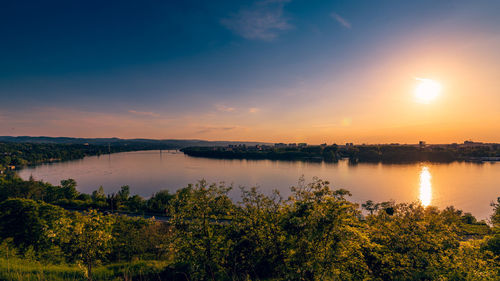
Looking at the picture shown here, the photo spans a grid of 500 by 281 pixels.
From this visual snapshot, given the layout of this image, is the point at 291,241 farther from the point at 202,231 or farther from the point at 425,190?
the point at 425,190

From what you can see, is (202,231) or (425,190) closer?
(202,231)

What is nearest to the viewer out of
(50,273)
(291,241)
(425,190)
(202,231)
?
(50,273)

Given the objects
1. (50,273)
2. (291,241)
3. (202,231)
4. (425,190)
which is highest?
(291,241)

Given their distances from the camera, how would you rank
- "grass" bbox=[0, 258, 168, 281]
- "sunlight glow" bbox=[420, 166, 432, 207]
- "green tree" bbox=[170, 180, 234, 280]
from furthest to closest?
"sunlight glow" bbox=[420, 166, 432, 207]
"green tree" bbox=[170, 180, 234, 280]
"grass" bbox=[0, 258, 168, 281]

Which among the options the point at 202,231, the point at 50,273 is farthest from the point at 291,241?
the point at 50,273

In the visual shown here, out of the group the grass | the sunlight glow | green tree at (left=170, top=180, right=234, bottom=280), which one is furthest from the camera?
the sunlight glow

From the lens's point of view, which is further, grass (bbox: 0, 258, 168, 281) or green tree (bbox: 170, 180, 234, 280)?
green tree (bbox: 170, 180, 234, 280)

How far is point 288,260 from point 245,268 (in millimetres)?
2461

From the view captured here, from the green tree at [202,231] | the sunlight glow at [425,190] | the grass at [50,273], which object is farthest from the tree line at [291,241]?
the sunlight glow at [425,190]

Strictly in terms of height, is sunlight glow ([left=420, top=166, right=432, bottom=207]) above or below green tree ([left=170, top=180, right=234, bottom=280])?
below

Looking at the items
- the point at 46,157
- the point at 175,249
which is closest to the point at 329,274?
the point at 175,249

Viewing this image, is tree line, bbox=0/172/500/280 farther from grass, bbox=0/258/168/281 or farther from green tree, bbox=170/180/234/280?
grass, bbox=0/258/168/281

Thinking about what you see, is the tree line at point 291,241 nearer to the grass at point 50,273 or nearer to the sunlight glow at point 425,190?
the grass at point 50,273

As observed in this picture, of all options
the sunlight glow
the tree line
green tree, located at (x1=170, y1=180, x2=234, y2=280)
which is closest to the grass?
the tree line
